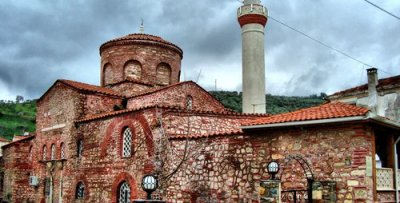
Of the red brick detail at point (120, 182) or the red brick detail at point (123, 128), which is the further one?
the red brick detail at point (120, 182)

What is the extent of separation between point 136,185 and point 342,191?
7.20 m

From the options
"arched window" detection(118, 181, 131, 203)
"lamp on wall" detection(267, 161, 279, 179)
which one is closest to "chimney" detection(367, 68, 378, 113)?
"lamp on wall" detection(267, 161, 279, 179)

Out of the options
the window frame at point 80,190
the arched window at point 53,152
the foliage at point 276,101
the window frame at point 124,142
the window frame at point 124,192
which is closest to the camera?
the window frame at point 124,192

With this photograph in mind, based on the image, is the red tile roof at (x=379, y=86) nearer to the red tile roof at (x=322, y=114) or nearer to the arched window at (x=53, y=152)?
the red tile roof at (x=322, y=114)

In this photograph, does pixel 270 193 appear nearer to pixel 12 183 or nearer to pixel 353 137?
pixel 353 137

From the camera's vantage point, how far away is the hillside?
162 feet

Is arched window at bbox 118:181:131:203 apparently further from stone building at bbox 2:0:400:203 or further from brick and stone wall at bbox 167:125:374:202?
brick and stone wall at bbox 167:125:374:202

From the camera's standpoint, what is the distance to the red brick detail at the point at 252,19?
21.8m

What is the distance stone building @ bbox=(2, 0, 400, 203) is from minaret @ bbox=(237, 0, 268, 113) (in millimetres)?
423

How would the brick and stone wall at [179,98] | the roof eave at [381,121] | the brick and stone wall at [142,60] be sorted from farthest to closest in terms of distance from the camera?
the brick and stone wall at [142,60], the brick and stone wall at [179,98], the roof eave at [381,121]

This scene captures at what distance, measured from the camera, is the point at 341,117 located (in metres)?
10.1

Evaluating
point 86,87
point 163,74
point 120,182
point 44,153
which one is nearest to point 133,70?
point 163,74

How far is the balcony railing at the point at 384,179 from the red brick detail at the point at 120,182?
7812 millimetres

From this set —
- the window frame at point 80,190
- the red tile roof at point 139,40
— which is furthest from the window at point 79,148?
the red tile roof at point 139,40
